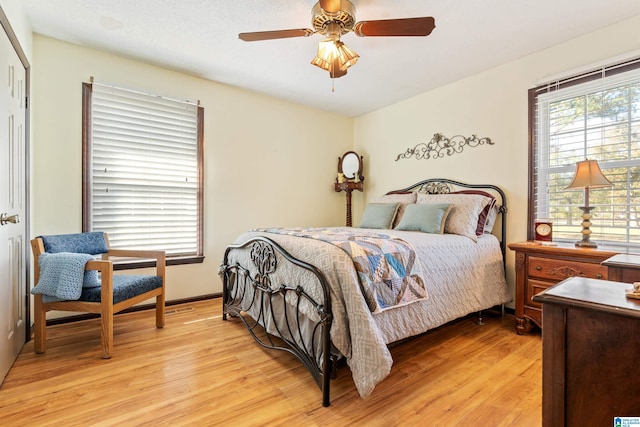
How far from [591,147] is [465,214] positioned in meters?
1.09

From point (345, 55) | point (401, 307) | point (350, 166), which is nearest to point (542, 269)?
point (401, 307)

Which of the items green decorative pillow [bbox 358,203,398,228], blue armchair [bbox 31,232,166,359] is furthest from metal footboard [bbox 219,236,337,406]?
green decorative pillow [bbox 358,203,398,228]

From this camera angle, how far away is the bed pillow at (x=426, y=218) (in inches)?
108

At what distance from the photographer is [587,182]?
2.19m

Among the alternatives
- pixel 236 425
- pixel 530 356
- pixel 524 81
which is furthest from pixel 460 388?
pixel 524 81

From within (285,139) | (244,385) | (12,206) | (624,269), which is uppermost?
(285,139)

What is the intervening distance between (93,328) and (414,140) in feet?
12.6

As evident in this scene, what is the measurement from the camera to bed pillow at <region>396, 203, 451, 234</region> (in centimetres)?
274

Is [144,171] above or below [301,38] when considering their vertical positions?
below

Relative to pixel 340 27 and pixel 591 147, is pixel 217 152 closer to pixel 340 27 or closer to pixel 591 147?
pixel 340 27

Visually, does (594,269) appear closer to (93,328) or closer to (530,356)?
(530,356)

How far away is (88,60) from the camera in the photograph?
2748 mm

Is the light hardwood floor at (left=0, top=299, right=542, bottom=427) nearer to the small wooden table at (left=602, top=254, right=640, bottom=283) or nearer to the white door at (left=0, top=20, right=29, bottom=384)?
the white door at (left=0, top=20, right=29, bottom=384)

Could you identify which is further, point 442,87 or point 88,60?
point 442,87
